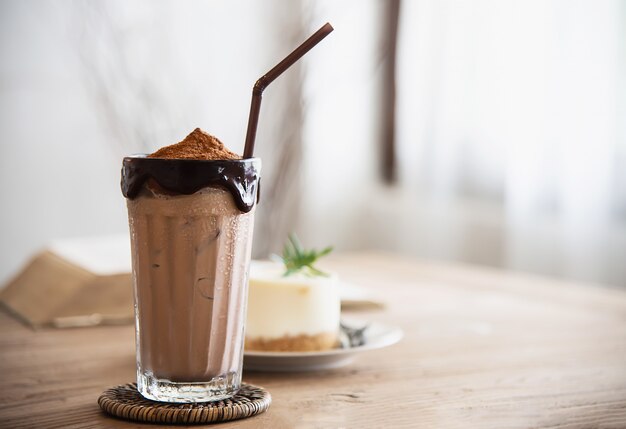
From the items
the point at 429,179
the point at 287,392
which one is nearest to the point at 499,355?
the point at 287,392

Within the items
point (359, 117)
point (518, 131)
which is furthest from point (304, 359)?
point (359, 117)

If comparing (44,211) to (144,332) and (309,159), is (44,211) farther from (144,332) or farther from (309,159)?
(144,332)

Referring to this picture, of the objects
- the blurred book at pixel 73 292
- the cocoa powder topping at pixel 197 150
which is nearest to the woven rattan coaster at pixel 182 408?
the cocoa powder topping at pixel 197 150

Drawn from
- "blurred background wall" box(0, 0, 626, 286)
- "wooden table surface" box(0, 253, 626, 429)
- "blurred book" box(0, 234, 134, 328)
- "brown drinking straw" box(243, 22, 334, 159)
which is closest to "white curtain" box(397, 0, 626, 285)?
"blurred background wall" box(0, 0, 626, 286)

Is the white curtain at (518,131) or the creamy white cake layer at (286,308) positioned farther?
the white curtain at (518,131)

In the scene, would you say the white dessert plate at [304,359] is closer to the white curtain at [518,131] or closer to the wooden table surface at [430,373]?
the wooden table surface at [430,373]

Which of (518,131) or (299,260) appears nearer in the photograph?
(299,260)

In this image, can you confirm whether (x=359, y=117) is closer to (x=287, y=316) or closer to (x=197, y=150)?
(x=287, y=316)
